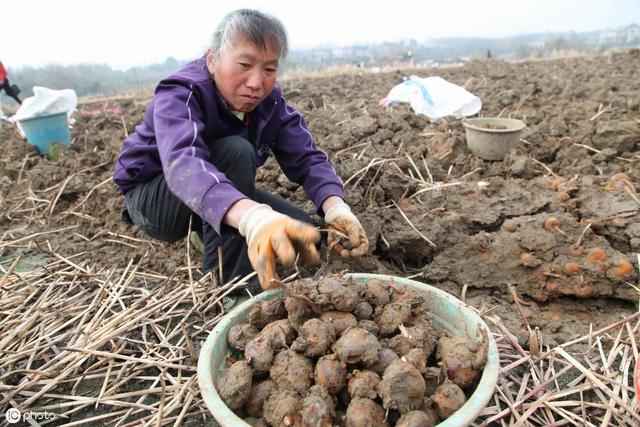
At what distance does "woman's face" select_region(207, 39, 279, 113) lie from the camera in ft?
6.97

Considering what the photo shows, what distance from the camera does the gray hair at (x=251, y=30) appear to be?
2082 mm

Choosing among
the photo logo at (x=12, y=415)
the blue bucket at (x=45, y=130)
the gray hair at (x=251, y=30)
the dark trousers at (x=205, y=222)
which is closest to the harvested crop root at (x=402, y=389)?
the dark trousers at (x=205, y=222)

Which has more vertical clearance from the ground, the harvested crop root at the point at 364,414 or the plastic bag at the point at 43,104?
the plastic bag at the point at 43,104

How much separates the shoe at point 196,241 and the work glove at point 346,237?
1030 millimetres

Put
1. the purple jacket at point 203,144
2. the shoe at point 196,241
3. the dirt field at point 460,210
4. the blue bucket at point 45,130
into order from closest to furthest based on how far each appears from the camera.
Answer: the purple jacket at point 203,144 < the dirt field at point 460,210 < the shoe at point 196,241 < the blue bucket at point 45,130

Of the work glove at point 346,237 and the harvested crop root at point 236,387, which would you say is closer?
the harvested crop root at point 236,387

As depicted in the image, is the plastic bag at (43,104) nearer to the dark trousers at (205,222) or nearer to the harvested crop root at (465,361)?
the dark trousers at (205,222)

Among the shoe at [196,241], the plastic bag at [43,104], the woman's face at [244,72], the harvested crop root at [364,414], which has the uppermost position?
the woman's face at [244,72]

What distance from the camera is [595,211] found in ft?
9.59

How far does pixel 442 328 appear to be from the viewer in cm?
184

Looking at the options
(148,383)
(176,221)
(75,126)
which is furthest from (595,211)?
(75,126)

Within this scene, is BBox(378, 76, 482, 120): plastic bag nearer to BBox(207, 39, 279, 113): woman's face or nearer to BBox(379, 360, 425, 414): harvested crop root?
BBox(207, 39, 279, 113): woman's face

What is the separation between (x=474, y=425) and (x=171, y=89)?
203cm

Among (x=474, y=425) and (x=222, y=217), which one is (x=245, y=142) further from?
(x=474, y=425)
